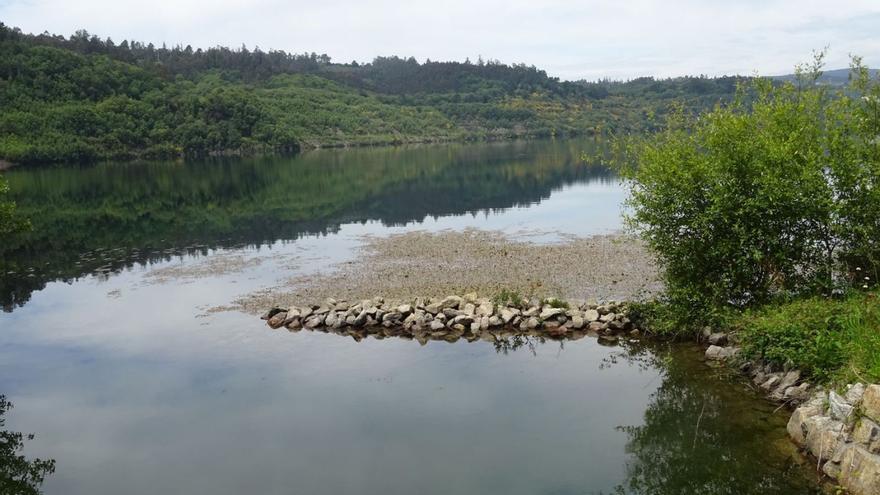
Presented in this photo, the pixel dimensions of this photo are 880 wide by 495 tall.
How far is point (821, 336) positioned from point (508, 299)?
11974 millimetres

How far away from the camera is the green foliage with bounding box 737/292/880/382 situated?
45.9ft

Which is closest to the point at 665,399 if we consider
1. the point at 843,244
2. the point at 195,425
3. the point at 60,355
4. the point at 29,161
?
the point at 843,244

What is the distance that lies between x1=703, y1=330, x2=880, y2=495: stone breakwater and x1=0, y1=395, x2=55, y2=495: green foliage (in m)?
16.2

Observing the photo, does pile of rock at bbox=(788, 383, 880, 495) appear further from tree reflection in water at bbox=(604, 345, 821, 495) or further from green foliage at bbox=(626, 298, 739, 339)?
green foliage at bbox=(626, 298, 739, 339)

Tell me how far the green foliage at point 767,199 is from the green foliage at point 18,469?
678 inches

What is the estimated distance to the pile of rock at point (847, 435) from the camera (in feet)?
39.8

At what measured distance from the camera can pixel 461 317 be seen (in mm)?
24516

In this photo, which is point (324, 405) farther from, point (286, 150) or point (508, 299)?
point (286, 150)

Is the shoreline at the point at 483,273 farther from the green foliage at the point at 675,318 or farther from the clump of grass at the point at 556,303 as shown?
the green foliage at the point at 675,318

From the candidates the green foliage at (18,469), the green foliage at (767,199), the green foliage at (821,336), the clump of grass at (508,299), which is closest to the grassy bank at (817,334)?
the green foliage at (821,336)

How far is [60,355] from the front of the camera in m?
23.7

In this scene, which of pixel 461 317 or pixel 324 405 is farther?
pixel 461 317

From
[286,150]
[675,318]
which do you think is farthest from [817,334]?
[286,150]

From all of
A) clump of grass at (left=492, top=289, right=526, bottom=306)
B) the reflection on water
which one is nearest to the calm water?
clump of grass at (left=492, top=289, right=526, bottom=306)
